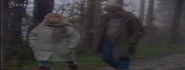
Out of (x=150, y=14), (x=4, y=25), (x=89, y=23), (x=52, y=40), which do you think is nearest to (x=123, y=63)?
(x=52, y=40)

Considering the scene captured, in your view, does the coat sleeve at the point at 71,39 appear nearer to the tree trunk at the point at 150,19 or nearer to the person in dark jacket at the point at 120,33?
the person in dark jacket at the point at 120,33

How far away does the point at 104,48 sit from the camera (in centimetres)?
762

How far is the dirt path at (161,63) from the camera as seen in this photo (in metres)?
9.51

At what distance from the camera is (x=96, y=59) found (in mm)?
10227

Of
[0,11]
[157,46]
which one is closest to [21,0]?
[0,11]

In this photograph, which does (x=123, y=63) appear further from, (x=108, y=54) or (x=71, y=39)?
(x=71, y=39)

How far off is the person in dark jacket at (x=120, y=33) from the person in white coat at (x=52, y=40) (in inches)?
23.0

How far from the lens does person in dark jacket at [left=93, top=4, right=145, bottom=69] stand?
724 centimetres

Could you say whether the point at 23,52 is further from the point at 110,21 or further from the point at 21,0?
the point at 110,21

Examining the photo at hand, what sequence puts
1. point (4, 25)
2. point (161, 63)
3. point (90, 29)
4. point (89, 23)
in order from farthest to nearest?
point (90, 29) < point (89, 23) < point (161, 63) < point (4, 25)

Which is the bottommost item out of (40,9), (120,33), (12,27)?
(12,27)

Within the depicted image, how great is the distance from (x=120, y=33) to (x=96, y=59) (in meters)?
3.07

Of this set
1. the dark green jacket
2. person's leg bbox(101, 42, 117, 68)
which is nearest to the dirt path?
person's leg bbox(101, 42, 117, 68)

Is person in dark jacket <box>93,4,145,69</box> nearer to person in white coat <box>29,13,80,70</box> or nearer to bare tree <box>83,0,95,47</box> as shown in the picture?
person in white coat <box>29,13,80,70</box>
